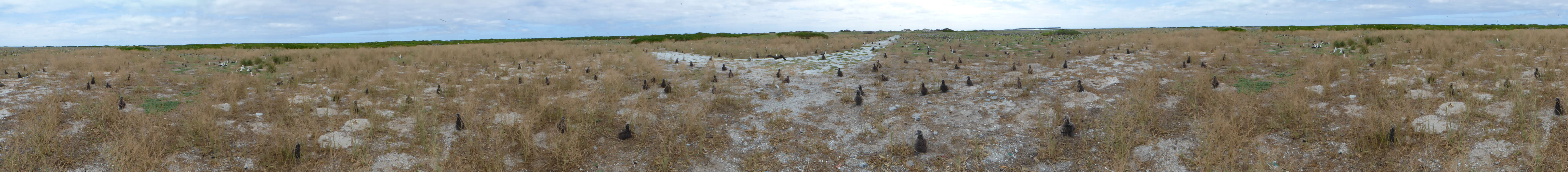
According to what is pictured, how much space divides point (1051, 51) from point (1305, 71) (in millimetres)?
7634

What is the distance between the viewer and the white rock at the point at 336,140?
5.84 meters

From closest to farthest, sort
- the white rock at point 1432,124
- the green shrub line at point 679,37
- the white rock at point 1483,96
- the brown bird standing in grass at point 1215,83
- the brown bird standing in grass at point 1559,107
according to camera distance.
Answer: the white rock at point 1432,124 → the brown bird standing in grass at point 1559,107 → the white rock at point 1483,96 → the brown bird standing in grass at point 1215,83 → the green shrub line at point 679,37

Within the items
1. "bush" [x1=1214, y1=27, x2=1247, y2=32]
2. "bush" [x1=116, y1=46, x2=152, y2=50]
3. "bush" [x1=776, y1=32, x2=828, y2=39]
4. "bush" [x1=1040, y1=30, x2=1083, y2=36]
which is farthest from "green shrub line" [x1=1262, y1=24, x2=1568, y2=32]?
"bush" [x1=116, y1=46, x2=152, y2=50]

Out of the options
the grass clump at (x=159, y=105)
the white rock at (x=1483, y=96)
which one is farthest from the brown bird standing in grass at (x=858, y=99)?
the grass clump at (x=159, y=105)

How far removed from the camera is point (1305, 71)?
33.2 ft

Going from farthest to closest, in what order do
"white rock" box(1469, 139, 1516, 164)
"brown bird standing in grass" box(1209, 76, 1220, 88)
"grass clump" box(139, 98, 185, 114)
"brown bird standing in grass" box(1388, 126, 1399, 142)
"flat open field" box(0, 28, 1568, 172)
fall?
"brown bird standing in grass" box(1209, 76, 1220, 88) < "grass clump" box(139, 98, 185, 114) < "flat open field" box(0, 28, 1568, 172) < "brown bird standing in grass" box(1388, 126, 1399, 142) < "white rock" box(1469, 139, 1516, 164)

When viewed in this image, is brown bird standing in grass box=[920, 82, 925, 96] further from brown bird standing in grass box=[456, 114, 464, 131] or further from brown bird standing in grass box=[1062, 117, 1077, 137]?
brown bird standing in grass box=[456, 114, 464, 131]

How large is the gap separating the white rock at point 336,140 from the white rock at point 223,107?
2.06m

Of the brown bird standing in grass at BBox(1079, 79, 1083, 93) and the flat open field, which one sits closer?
the flat open field

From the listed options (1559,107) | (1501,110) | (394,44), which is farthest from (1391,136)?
(394,44)

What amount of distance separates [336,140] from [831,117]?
479 cm

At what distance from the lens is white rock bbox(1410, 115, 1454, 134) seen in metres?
5.34

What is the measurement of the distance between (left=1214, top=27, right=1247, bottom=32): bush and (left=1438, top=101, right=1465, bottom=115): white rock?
109ft

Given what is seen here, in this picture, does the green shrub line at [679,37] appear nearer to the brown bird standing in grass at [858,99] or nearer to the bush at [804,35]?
the bush at [804,35]
